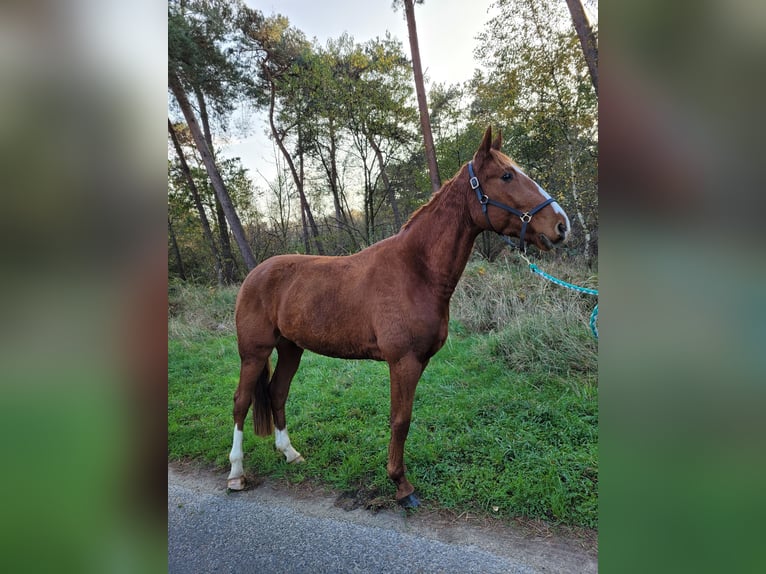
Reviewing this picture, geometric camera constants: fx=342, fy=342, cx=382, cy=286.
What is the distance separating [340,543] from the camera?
2.11 meters

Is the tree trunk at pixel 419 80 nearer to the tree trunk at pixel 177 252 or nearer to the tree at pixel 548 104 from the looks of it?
the tree at pixel 548 104

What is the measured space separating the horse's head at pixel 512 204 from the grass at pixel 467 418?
1.76m

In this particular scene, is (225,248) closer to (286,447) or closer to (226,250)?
(226,250)

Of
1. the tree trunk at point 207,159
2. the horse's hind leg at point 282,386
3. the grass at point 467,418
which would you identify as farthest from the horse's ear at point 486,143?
the tree trunk at point 207,159

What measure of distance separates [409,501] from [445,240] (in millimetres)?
1837

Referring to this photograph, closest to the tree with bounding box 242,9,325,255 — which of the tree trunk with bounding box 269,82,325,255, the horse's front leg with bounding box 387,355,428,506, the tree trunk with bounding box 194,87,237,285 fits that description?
the tree trunk with bounding box 269,82,325,255

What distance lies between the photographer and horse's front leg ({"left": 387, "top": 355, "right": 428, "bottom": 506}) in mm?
2309

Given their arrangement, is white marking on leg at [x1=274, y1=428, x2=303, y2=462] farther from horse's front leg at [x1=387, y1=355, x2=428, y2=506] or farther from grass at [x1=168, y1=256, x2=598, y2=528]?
horse's front leg at [x1=387, y1=355, x2=428, y2=506]

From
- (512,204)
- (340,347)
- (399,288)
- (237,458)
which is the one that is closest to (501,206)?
(512,204)

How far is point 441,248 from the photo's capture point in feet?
7.60

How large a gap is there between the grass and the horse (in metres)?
0.49
